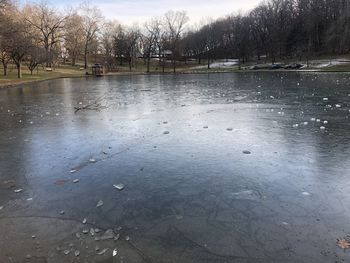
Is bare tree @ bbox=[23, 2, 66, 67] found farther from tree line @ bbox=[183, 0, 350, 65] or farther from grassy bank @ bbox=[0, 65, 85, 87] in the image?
tree line @ bbox=[183, 0, 350, 65]

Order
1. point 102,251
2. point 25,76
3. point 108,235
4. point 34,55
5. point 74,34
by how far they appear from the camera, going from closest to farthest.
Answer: point 102,251, point 108,235, point 25,76, point 34,55, point 74,34

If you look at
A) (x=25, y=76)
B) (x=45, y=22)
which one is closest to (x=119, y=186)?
(x=25, y=76)

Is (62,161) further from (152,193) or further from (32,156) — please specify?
(152,193)

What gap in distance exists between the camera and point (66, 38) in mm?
88688

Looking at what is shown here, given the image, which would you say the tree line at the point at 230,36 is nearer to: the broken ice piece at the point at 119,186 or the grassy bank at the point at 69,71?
the grassy bank at the point at 69,71

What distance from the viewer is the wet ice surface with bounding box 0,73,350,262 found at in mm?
4434

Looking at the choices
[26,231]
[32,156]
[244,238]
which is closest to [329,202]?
[244,238]

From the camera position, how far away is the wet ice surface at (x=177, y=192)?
14.5 ft

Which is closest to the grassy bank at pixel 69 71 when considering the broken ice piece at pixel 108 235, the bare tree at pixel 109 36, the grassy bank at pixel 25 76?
the grassy bank at pixel 25 76

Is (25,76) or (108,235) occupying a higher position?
(25,76)

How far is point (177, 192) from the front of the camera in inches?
242

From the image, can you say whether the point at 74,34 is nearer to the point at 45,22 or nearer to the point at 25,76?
the point at 45,22

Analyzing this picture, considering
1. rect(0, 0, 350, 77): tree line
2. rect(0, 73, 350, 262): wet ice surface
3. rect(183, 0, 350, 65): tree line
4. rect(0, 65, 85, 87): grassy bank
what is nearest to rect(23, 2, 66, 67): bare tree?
rect(0, 0, 350, 77): tree line

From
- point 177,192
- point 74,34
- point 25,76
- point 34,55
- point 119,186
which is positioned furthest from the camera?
point 74,34
